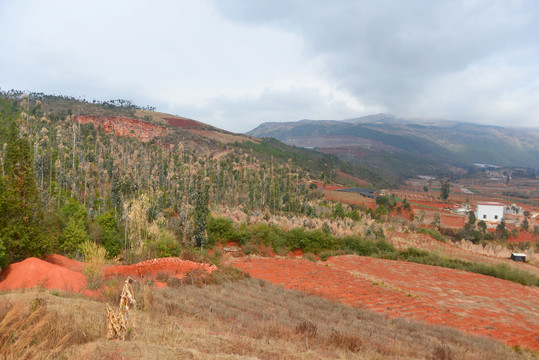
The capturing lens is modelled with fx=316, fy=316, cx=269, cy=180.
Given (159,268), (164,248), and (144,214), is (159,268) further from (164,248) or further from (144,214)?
(164,248)

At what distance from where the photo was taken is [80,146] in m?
42.3

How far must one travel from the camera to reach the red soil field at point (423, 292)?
11.1m

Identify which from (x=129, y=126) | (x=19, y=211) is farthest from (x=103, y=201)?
(x=129, y=126)

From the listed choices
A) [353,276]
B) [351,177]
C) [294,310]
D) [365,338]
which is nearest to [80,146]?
[353,276]

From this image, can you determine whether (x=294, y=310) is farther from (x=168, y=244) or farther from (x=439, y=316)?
(x=168, y=244)

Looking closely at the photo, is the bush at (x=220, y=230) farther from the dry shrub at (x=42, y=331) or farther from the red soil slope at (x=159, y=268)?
the dry shrub at (x=42, y=331)

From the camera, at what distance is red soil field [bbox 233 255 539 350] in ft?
36.5

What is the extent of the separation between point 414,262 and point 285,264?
1054 centimetres

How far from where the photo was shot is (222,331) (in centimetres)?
665

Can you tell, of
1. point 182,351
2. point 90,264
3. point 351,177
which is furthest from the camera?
point 351,177

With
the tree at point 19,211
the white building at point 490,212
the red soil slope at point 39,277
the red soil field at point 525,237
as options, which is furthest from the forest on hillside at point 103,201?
the white building at point 490,212

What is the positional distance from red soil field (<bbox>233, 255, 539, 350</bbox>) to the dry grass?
2.22 meters

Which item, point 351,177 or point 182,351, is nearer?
point 182,351

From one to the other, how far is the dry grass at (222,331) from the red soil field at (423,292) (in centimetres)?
222
